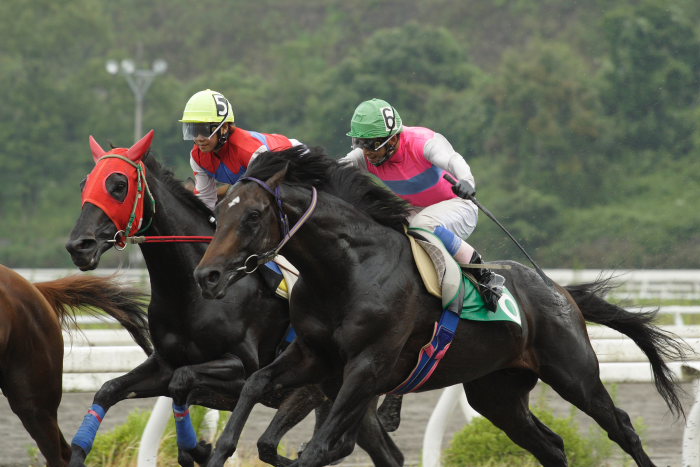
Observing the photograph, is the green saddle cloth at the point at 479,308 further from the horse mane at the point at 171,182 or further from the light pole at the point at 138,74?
the light pole at the point at 138,74

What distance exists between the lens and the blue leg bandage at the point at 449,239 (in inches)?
190

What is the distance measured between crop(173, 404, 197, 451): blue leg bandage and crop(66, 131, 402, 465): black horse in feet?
0.11

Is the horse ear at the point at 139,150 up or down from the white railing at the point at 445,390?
up

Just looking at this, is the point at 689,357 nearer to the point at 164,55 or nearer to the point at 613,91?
the point at 613,91

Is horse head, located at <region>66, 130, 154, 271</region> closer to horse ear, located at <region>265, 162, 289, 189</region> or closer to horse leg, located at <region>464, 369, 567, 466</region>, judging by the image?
horse ear, located at <region>265, 162, 289, 189</region>

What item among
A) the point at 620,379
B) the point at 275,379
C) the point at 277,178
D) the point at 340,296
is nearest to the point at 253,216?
the point at 277,178

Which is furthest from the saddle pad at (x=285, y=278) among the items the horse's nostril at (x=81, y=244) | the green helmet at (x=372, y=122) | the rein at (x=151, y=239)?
the horse's nostril at (x=81, y=244)

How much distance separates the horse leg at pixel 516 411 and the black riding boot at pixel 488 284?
0.59 m

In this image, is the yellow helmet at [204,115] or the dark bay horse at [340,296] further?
the yellow helmet at [204,115]

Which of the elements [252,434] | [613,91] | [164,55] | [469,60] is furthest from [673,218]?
[164,55]

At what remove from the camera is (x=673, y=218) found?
82.8 feet

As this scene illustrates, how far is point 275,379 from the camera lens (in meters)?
4.36

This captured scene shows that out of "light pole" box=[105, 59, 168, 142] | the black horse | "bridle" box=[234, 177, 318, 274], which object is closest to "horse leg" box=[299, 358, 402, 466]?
the black horse

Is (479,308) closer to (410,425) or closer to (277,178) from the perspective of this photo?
(277,178)
